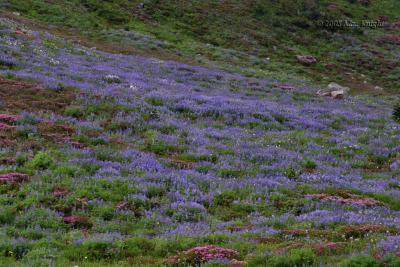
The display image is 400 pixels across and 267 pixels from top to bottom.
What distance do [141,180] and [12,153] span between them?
451 cm

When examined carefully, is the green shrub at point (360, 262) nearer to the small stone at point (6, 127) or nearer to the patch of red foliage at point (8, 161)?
the patch of red foliage at point (8, 161)

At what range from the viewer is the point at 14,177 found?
12719 millimetres

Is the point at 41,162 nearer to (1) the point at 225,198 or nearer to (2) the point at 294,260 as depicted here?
(1) the point at 225,198

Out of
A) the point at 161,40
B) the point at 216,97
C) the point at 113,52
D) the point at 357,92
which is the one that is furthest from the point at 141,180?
the point at 161,40

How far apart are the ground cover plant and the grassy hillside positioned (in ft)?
64.8

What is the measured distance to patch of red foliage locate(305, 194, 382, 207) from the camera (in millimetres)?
13209

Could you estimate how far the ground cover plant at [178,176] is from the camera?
9.56 metres

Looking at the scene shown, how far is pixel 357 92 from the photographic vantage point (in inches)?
1694

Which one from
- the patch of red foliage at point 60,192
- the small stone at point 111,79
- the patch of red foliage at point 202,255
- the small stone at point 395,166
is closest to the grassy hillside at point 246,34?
the small stone at point 111,79

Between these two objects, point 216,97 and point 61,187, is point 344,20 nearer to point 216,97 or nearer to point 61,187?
point 216,97

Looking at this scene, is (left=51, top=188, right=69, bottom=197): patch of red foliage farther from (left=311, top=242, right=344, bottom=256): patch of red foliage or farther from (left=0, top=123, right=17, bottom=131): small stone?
A: (left=311, top=242, right=344, bottom=256): patch of red foliage

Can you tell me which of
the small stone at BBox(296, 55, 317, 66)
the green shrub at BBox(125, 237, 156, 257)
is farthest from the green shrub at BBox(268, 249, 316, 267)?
the small stone at BBox(296, 55, 317, 66)

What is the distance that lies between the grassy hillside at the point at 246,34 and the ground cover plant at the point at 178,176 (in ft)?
64.8

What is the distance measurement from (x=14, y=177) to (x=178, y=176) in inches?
189
